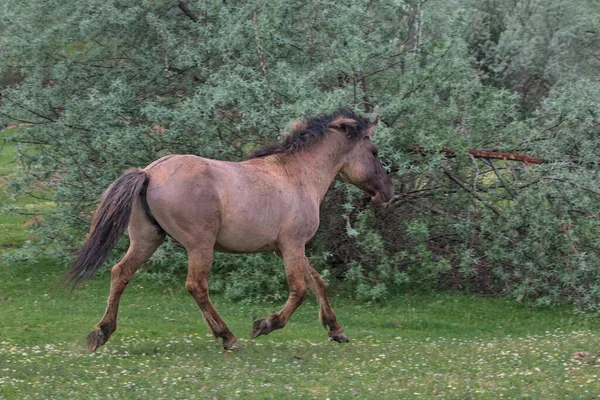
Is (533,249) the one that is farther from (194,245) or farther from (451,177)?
(194,245)

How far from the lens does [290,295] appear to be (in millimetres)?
8930

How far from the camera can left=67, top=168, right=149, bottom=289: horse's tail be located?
806cm

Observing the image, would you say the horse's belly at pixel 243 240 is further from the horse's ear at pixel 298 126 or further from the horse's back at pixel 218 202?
the horse's ear at pixel 298 126

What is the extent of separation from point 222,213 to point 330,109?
12.3 feet

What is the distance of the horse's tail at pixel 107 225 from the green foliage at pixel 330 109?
4171mm

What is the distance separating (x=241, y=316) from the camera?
471 inches

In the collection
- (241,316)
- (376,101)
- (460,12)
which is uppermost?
(460,12)

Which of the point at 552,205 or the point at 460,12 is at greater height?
the point at 460,12

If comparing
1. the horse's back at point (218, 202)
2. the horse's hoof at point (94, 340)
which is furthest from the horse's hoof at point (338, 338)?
the horse's hoof at point (94, 340)

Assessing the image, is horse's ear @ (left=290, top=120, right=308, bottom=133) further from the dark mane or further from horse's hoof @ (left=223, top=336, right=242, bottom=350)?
horse's hoof @ (left=223, top=336, right=242, bottom=350)

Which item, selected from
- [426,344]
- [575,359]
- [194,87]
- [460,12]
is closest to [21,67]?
[194,87]

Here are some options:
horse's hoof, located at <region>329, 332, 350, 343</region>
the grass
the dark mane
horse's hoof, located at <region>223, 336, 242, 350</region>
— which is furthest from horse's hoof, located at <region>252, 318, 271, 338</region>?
the dark mane

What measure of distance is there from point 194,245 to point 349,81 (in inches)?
205

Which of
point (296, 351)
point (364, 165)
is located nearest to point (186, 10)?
point (364, 165)
